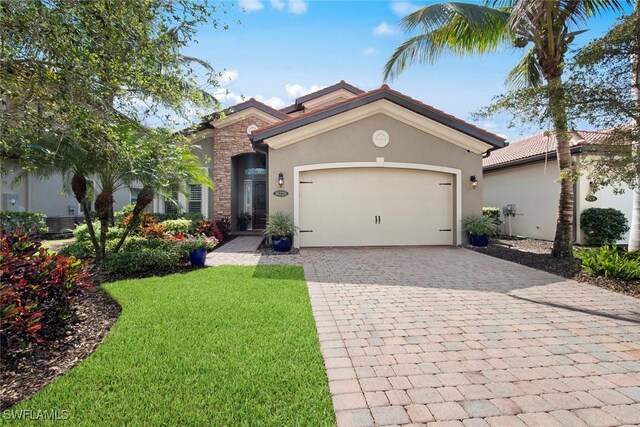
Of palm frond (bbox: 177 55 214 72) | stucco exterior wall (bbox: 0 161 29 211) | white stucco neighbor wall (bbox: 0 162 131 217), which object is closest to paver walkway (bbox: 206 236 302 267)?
palm frond (bbox: 177 55 214 72)

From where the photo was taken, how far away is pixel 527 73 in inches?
432

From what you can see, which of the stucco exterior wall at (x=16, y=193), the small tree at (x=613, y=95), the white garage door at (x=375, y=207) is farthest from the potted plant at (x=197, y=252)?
the stucco exterior wall at (x=16, y=193)

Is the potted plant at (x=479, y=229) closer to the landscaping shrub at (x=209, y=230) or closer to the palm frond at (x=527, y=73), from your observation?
the palm frond at (x=527, y=73)

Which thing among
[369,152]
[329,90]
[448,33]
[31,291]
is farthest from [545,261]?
[329,90]

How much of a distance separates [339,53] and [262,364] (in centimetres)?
739

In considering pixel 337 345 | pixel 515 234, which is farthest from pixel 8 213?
pixel 515 234

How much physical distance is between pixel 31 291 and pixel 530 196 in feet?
53.1

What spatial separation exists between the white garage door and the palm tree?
3.61 m

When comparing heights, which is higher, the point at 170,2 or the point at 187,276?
the point at 170,2

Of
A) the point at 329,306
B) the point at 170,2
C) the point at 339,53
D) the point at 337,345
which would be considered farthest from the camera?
the point at 339,53

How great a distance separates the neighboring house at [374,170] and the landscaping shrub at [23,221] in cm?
869

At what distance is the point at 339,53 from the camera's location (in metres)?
8.29

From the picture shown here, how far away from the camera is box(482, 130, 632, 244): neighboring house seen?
1241 centimetres

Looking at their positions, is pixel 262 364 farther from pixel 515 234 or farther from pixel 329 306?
pixel 515 234
